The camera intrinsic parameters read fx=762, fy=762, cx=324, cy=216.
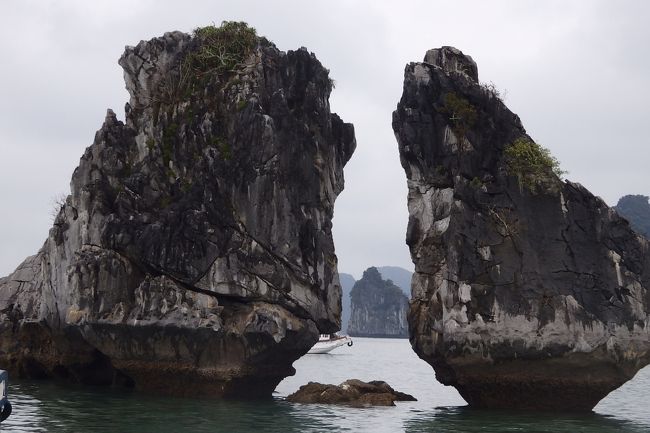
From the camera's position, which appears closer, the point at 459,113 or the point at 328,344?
the point at 459,113

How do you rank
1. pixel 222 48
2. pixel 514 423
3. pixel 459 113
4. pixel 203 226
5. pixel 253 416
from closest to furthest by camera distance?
pixel 514 423 → pixel 253 416 → pixel 459 113 → pixel 203 226 → pixel 222 48

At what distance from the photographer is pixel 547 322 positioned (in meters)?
29.1

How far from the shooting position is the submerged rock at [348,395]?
32.5 meters

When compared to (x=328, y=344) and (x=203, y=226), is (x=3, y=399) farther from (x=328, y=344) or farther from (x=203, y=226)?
(x=328, y=344)

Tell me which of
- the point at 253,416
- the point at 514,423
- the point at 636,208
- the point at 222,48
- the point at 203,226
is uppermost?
the point at 636,208

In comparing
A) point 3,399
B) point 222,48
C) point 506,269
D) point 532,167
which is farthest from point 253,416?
point 222,48

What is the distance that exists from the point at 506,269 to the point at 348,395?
8787 mm

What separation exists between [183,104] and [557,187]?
55.9ft

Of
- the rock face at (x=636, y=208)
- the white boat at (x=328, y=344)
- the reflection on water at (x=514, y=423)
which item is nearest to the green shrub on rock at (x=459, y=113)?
the reflection on water at (x=514, y=423)

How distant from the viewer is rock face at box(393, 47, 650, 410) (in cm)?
2909

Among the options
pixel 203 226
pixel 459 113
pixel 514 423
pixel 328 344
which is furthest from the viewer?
pixel 328 344

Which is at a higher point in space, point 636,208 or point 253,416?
point 636,208

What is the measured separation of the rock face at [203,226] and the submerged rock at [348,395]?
4.88 feet

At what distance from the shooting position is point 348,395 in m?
32.9
